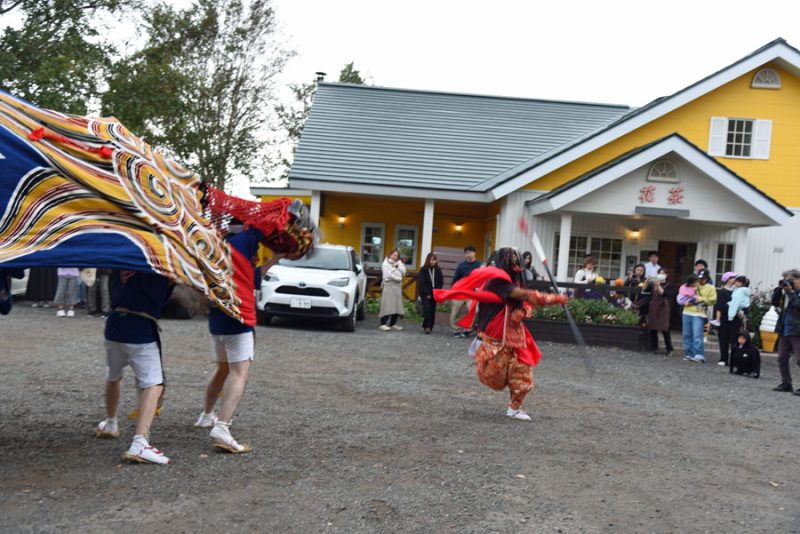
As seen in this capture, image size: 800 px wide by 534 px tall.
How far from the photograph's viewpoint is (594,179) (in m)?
18.8

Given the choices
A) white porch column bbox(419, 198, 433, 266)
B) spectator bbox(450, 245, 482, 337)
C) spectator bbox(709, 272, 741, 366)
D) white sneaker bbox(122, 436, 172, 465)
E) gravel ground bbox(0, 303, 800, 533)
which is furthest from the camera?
white porch column bbox(419, 198, 433, 266)

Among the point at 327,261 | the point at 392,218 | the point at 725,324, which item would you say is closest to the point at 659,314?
the point at 725,324

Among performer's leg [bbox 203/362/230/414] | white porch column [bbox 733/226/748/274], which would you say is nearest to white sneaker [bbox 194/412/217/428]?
performer's leg [bbox 203/362/230/414]

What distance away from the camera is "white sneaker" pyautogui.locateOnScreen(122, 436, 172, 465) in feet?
18.9

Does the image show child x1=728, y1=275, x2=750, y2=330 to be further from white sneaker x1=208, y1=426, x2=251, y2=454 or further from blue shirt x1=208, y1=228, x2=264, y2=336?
white sneaker x1=208, y1=426, x2=251, y2=454

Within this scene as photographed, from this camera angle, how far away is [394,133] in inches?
964

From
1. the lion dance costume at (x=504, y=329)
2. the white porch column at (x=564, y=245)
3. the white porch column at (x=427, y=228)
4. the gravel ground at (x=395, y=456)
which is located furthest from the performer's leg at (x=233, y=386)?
the white porch column at (x=427, y=228)

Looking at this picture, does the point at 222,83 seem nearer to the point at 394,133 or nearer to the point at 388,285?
the point at 394,133

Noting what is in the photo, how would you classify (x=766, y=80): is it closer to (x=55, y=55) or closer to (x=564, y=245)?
(x=564, y=245)

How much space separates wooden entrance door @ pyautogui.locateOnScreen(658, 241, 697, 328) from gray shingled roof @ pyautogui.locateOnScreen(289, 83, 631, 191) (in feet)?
14.4

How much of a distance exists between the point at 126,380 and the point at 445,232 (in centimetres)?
1585

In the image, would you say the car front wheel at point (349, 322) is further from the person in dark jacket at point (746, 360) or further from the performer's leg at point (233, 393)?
the performer's leg at point (233, 393)

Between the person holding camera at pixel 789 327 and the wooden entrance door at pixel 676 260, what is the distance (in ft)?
32.0

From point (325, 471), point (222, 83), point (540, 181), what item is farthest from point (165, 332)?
point (222, 83)
